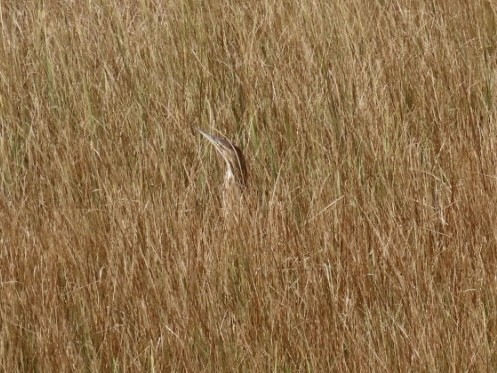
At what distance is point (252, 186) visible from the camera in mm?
4078

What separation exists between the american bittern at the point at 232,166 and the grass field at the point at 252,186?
0.06 metres

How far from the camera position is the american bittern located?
3930 millimetres

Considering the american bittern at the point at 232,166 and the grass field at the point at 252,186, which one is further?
the american bittern at the point at 232,166

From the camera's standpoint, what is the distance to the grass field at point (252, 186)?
3211 mm

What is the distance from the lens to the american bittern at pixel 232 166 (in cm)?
393

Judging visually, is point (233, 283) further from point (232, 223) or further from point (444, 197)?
point (444, 197)

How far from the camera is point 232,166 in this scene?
406cm

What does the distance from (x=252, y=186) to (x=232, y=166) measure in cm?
9

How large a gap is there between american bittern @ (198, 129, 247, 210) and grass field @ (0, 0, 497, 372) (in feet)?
0.20

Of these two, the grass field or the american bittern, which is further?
the american bittern

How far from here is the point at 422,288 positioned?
3354mm

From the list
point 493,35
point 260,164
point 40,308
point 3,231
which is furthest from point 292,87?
point 40,308

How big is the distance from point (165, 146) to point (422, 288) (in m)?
1.31

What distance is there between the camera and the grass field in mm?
3211
